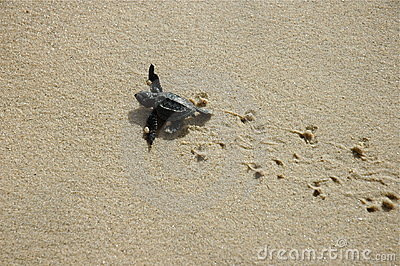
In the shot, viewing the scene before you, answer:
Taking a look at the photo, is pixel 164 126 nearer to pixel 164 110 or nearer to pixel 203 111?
pixel 164 110

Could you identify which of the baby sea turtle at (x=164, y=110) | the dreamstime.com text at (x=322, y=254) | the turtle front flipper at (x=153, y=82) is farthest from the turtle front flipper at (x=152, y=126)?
the dreamstime.com text at (x=322, y=254)

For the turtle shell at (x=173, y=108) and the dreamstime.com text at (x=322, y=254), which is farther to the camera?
the turtle shell at (x=173, y=108)

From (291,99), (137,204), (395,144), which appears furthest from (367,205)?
(137,204)

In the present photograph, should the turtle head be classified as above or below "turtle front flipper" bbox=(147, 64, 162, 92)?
below

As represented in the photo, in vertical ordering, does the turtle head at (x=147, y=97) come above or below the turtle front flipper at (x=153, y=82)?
below

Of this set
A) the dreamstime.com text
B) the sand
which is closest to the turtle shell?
the sand

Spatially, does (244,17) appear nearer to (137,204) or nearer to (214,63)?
(214,63)

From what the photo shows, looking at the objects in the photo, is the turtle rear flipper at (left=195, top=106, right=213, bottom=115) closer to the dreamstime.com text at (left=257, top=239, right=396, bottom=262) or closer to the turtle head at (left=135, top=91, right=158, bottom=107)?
the turtle head at (left=135, top=91, right=158, bottom=107)

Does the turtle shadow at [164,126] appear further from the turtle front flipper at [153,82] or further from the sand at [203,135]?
the turtle front flipper at [153,82]
